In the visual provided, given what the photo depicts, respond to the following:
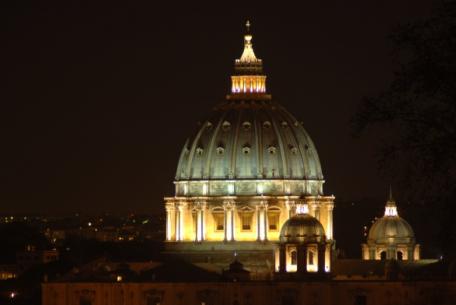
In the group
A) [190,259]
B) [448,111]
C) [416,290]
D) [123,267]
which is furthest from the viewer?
[190,259]

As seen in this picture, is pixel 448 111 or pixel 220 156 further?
pixel 220 156

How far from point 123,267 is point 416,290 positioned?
755 inches

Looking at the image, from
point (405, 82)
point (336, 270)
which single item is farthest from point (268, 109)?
point (405, 82)

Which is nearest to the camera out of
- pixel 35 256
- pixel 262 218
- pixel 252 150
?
pixel 262 218

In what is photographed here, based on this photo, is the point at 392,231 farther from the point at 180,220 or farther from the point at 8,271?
the point at 8,271

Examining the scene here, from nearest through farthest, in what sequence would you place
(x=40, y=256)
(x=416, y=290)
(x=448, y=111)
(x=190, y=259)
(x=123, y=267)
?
(x=448, y=111)
(x=416, y=290)
(x=123, y=267)
(x=190, y=259)
(x=40, y=256)

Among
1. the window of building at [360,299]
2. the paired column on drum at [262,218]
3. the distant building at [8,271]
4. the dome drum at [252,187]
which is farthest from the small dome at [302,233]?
the distant building at [8,271]

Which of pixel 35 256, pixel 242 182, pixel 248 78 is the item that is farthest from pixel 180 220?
pixel 35 256

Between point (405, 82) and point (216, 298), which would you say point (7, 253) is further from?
point (405, 82)

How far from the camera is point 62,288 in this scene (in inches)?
4437

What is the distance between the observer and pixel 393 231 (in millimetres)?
119062

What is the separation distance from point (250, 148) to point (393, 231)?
1396 cm

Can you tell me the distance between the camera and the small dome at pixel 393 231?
391ft

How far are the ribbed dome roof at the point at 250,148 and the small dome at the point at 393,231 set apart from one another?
10603mm
